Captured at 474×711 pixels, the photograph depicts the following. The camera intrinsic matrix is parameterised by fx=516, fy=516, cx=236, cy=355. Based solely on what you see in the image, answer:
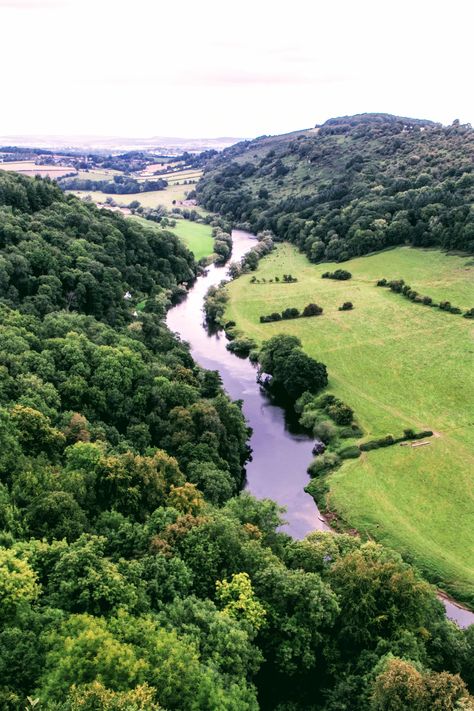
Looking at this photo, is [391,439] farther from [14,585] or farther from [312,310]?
[14,585]

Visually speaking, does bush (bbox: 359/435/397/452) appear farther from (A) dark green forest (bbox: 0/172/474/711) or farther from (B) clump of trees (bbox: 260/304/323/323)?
(B) clump of trees (bbox: 260/304/323/323)

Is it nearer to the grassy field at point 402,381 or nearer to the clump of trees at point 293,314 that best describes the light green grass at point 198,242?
the grassy field at point 402,381

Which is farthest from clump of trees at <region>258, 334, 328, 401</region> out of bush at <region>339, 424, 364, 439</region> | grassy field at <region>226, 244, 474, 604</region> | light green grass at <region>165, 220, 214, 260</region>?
light green grass at <region>165, 220, 214, 260</region>

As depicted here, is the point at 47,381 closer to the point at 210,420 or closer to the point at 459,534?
the point at 210,420

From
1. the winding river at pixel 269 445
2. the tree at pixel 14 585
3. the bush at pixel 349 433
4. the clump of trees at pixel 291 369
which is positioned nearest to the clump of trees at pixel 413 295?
the clump of trees at pixel 291 369

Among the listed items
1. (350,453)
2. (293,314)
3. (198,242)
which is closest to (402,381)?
(350,453)

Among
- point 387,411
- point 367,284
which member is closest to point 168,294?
point 367,284

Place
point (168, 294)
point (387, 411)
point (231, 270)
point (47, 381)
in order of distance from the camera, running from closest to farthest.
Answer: point (47, 381) → point (387, 411) → point (168, 294) → point (231, 270)

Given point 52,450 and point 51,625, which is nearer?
point 51,625
